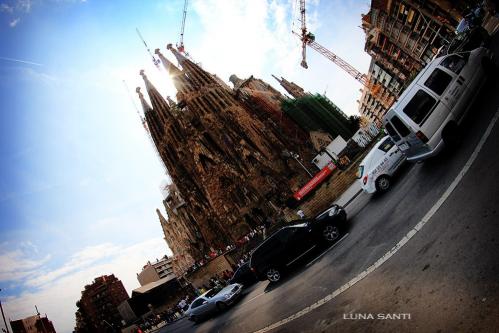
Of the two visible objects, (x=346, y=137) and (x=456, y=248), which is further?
(x=346, y=137)

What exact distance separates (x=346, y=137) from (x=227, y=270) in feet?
111

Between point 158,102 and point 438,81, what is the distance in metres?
50.3

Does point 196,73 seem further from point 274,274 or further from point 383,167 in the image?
point 274,274

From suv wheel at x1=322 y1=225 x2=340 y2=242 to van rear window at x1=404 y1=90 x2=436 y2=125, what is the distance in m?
4.35

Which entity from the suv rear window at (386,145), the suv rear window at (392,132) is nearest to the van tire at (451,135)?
the suv rear window at (392,132)

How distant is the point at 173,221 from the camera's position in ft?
225

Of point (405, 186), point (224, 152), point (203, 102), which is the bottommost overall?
point (405, 186)

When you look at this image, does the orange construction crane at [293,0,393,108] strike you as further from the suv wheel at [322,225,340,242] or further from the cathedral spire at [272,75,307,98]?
the suv wheel at [322,225,340,242]

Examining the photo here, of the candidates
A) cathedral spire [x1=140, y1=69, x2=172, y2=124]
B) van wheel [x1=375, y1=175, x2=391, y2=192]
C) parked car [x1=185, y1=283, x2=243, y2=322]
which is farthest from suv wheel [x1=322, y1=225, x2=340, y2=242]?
cathedral spire [x1=140, y1=69, x2=172, y2=124]

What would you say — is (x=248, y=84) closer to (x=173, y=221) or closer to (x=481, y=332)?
(x=173, y=221)

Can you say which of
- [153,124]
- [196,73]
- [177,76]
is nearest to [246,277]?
[153,124]

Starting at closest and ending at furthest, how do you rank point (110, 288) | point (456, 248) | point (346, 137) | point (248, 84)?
point (456, 248) → point (346, 137) → point (248, 84) → point (110, 288)

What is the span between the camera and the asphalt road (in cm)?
366

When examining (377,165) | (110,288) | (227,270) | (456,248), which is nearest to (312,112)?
(227,270)
